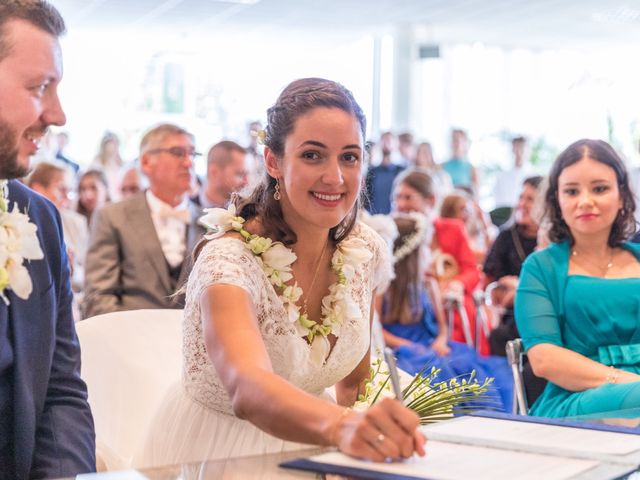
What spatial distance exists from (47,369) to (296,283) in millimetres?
692

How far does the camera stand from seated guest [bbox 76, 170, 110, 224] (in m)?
7.50

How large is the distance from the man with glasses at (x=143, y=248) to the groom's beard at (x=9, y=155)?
2.73 meters

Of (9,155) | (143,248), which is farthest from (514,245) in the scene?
(9,155)

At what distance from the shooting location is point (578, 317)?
124 inches

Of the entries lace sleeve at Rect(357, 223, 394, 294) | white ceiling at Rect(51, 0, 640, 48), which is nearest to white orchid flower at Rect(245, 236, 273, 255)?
lace sleeve at Rect(357, 223, 394, 294)

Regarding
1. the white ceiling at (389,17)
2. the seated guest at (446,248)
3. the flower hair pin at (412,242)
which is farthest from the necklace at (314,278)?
the white ceiling at (389,17)

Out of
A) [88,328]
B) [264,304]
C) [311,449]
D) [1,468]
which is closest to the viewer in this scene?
[311,449]

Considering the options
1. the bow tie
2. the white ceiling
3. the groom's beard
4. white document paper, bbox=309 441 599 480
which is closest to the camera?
white document paper, bbox=309 441 599 480

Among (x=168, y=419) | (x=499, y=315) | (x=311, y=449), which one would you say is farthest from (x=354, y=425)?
(x=499, y=315)

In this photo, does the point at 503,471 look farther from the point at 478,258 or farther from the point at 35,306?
the point at 478,258

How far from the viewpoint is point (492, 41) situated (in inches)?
611

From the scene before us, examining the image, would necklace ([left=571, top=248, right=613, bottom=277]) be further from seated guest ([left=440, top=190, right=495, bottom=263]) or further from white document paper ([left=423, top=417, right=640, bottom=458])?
seated guest ([left=440, top=190, right=495, bottom=263])

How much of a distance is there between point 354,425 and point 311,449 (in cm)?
9

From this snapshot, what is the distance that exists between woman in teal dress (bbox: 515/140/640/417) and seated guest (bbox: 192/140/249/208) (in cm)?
230
